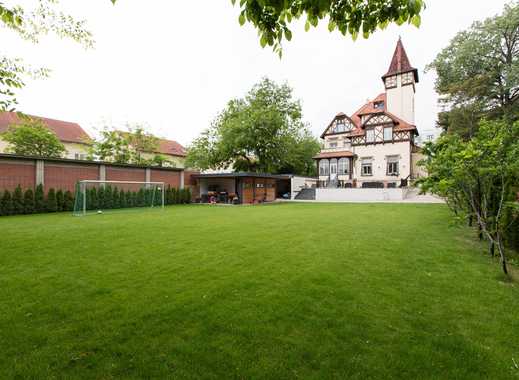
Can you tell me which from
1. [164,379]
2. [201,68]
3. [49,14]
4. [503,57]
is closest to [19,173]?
[201,68]

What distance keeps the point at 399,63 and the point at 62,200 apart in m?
32.8

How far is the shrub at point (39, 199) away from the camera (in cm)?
1306

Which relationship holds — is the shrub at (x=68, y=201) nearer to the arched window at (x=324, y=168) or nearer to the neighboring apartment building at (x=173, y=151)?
the arched window at (x=324, y=168)

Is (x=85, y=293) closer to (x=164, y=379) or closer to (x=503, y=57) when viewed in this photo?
(x=164, y=379)

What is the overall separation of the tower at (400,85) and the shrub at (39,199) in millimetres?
30493

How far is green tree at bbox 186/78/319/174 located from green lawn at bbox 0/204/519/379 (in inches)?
652

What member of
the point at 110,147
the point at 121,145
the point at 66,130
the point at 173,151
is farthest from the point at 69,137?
the point at 121,145

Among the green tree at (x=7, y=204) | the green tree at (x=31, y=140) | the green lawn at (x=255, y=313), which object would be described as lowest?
the green lawn at (x=255, y=313)

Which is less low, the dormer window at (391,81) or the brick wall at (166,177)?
the dormer window at (391,81)

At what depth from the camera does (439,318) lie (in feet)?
8.97

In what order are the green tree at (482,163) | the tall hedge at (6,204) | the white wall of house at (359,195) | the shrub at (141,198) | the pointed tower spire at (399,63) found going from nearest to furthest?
1. the green tree at (482,163)
2. the tall hedge at (6,204)
3. the shrub at (141,198)
4. the white wall of house at (359,195)
5. the pointed tower spire at (399,63)

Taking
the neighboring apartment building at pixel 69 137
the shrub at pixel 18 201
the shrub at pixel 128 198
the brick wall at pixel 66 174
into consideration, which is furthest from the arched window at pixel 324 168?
the neighboring apartment building at pixel 69 137

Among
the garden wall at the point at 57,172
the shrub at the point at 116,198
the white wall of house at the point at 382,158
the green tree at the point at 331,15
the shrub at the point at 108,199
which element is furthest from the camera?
the white wall of house at the point at 382,158

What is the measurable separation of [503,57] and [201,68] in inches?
818
